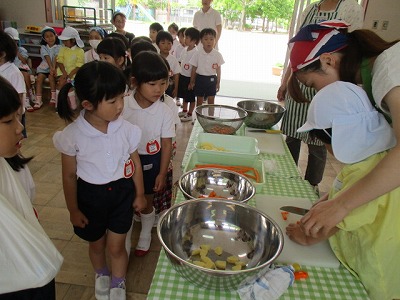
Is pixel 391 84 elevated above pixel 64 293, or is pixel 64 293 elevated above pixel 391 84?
pixel 391 84

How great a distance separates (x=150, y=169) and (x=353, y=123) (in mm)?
1007

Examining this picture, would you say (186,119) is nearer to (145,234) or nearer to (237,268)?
(145,234)

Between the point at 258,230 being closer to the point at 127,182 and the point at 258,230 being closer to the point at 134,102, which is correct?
the point at 127,182

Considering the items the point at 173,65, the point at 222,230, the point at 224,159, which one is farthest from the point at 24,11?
the point at 222,230

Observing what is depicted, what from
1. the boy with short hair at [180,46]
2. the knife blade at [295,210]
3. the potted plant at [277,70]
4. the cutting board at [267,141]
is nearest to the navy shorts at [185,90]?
the boy with short hair at [180,46]

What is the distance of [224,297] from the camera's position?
2.24ft

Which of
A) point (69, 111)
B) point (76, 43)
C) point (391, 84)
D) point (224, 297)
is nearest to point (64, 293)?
point (69, 111)

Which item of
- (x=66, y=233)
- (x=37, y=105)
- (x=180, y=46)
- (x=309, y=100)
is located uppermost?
(x=180, y=46)

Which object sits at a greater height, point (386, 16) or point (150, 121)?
point (386, 16)

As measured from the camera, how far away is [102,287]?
4.35 feet

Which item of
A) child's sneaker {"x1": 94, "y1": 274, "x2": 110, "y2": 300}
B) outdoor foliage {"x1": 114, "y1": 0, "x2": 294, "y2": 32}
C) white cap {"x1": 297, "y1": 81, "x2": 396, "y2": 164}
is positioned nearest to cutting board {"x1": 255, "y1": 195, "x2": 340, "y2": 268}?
white cap {"x1": 297, "y1": 81, "x2": 396, "y2": 164}

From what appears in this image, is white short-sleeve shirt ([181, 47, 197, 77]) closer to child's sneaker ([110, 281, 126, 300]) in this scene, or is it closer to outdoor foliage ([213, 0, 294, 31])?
child's sneaker ([110, 281, 126, 300])

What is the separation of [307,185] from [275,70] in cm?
622

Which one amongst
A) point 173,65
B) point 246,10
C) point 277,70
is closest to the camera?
point 173,65
